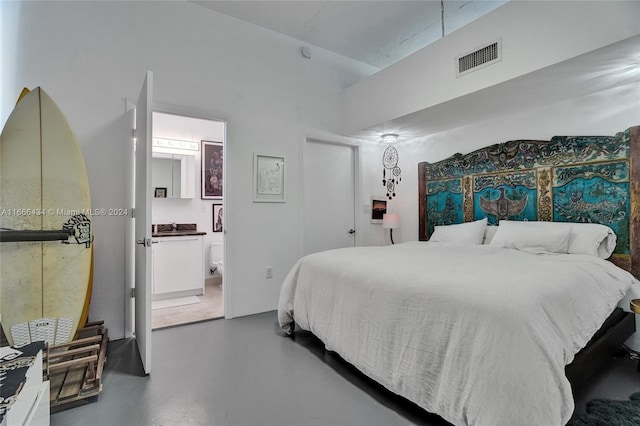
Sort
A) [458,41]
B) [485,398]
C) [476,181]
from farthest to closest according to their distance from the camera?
[476,181] < [458,41] < [485,398]

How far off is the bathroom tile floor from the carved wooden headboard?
2772mm

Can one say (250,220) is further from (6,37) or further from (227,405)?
(6,37)

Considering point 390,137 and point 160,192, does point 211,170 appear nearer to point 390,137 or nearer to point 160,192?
point 160,192

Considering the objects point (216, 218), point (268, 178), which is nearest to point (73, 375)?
point (268, 178)

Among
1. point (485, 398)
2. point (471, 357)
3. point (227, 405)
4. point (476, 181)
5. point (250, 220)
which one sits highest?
point (476, 181)

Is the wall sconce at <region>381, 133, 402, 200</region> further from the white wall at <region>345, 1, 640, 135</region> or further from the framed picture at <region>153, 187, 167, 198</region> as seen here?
the framed picture at <region>153, 187, 167, 198</region>

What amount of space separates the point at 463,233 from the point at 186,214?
3.77 metres

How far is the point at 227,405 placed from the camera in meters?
1.67

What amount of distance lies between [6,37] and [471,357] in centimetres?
380

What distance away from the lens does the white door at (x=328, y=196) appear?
3768 mm

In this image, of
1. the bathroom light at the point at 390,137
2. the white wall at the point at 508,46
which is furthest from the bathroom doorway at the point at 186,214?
the white wall at the point at 508,46

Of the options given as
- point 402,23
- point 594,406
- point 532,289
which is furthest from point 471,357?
point 402,23

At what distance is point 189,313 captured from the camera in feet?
10.8

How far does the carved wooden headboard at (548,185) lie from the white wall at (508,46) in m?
0.95
